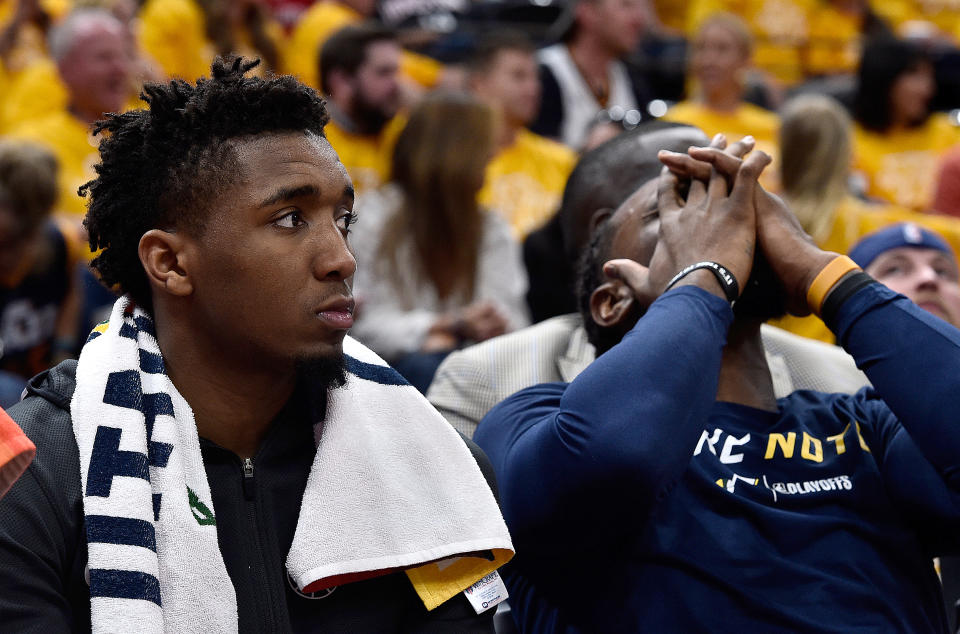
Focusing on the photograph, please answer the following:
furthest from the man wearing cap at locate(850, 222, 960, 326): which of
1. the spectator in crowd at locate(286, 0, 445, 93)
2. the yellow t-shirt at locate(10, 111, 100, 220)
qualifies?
the spectator in crowd at locate(286, 0, 445, 93)

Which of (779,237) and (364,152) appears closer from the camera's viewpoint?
(779,237)

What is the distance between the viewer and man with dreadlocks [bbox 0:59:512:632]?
1768 millimetres

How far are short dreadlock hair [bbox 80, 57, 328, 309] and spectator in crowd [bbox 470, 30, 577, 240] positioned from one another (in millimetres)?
3920

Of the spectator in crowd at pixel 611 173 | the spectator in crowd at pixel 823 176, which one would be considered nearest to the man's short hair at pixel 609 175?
the spectator in crowd at pixel 611 173

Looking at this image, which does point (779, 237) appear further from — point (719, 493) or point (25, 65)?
point (25, 65)

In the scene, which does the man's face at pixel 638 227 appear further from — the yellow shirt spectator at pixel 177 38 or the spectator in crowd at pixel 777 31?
the spectator in crowd at pixel 777 31

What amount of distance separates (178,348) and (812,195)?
3.42 m

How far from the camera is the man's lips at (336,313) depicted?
1915 millimetres

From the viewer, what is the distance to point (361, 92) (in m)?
5.59

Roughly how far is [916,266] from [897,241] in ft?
0.30

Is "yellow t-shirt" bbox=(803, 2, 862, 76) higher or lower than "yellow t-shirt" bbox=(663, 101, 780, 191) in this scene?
lower

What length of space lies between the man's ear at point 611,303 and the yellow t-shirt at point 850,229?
6.38 feet

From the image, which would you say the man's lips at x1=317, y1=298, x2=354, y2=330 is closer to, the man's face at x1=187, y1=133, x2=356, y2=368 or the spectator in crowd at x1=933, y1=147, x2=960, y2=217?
the man's face at x1=187, y1=133, x2=356, y2=368

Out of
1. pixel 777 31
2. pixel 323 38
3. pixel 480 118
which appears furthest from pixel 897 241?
pixel 777 31
